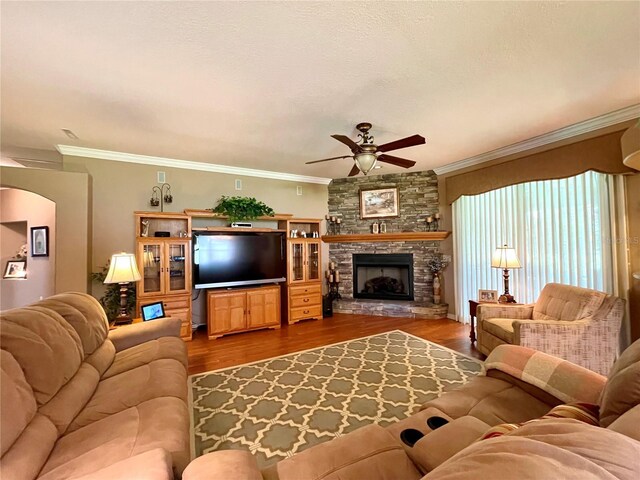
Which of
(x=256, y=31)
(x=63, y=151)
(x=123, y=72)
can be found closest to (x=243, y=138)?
(x=123, y=72)

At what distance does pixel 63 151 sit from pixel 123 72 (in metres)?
2.46

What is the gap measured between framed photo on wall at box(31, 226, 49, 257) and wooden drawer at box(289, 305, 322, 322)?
4414 millimetres

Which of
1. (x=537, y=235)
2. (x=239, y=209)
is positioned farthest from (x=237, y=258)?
(x=537, y=235)

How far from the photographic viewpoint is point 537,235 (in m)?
3.65

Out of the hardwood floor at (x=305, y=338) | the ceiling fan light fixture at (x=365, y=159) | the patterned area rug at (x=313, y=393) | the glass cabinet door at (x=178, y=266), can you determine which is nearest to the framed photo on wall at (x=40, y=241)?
the glass cabinet door at (x=178, y=266)

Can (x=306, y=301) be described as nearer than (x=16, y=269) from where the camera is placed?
Yes

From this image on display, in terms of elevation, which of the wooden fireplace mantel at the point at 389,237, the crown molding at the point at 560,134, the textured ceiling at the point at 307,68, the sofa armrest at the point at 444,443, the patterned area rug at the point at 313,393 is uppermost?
the textured ceiling at the point at 307,68

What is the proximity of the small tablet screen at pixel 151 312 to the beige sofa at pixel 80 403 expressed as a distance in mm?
885

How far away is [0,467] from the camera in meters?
0.96

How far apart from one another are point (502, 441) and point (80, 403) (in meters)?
2.00

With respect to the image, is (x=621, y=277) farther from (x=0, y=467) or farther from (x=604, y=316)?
(x=0, y=467)

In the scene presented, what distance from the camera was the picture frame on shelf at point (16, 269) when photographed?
5.00 m

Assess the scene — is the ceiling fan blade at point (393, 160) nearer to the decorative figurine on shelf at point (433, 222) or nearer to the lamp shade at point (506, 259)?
the lamp shade at point (506, 259)

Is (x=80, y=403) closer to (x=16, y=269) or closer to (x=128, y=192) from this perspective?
(x=128, y=192)
